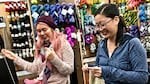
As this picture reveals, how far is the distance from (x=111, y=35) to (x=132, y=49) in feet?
0.53

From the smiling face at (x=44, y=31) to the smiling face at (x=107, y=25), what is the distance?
2.46ft

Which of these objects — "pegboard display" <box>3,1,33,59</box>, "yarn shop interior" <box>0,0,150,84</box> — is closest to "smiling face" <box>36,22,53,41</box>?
"yarn shop interior" <box>0,0,150,84</box>

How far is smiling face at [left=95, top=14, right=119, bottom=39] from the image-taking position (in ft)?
5.64

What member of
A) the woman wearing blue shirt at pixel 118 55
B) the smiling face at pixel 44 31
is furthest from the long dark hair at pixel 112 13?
the smiling face at pixel 44 31

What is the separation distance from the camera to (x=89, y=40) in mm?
4488

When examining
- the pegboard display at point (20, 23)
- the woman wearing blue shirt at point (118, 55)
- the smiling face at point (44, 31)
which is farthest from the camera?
the pegboard display at point (20, 23)

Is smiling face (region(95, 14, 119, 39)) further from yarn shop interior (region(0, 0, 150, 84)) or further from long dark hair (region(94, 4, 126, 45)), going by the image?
yarn shop interior (region(0, 0, 150, 84))

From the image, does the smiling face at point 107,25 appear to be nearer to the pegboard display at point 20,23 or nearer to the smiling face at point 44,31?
the smiling face at point 44,31

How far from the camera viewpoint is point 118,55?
1739 mm

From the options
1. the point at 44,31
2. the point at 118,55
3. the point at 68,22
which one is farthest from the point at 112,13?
the point at 68,22

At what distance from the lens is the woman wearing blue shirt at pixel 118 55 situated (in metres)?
1.66

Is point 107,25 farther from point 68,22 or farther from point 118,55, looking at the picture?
point 68,22

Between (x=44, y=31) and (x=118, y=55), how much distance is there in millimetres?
874

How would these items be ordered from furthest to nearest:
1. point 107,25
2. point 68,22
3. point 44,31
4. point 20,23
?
point 68,22, point 20,23, point 44,31, point 107,25
